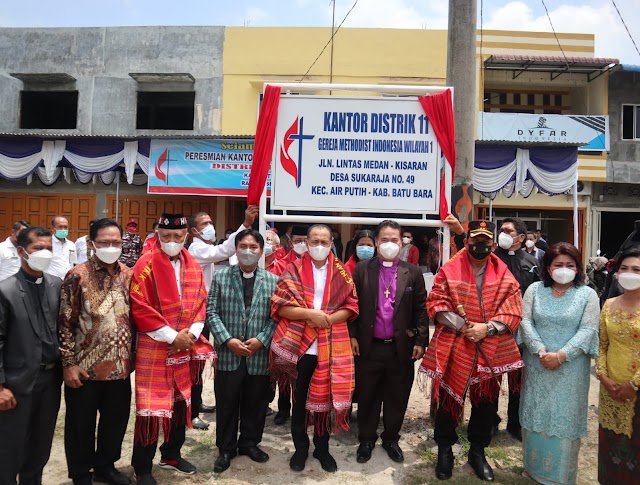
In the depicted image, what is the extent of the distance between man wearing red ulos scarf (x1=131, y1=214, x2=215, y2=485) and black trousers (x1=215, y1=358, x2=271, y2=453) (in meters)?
0.24

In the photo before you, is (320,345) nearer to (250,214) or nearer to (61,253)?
(250,214)

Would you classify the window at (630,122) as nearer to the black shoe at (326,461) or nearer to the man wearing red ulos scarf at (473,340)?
the man wearing red ulos scarf at (473,340)

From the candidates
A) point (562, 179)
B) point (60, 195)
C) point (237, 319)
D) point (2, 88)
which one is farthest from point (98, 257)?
point (2, 88)

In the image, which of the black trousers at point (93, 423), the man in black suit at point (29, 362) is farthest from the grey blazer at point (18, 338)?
the black trousers at point (93, 423)

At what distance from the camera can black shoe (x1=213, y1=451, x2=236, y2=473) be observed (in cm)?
334

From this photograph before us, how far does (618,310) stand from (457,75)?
248 centimetres

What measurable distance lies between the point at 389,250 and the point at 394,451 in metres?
1.46

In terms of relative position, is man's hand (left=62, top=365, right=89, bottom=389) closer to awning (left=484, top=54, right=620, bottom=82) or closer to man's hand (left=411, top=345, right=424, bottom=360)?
man's hand (left=411, top=345, right=424, bottom=360)

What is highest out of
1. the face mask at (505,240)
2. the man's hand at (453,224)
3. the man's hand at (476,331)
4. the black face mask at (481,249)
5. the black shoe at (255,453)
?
the man's hand at (453,224)

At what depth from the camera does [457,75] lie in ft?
14.5

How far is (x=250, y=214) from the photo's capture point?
13.1 ft

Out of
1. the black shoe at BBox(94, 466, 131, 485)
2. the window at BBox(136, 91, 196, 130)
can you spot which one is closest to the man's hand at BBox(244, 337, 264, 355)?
the black shoe at BBox(94, 466, 131, 485)

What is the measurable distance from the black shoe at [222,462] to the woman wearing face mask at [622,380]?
238 centimetres

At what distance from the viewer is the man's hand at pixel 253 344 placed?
130 inches
